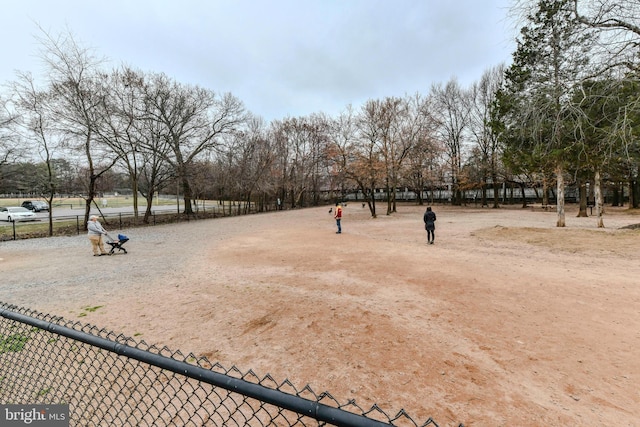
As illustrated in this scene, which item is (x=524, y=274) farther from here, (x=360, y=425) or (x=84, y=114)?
(x=84, y=114)

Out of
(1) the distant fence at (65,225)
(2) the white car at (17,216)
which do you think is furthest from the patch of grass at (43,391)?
(2) the white car at (17,216)

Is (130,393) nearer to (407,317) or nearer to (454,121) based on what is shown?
(407,317)

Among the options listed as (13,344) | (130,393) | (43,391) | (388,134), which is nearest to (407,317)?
(130,393)

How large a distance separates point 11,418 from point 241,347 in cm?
242

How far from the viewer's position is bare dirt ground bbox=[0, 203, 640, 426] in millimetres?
3209

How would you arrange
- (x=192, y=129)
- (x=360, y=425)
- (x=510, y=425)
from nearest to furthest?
(x=360, y=425) < (x=510, y=425) < (x=192, y=129)

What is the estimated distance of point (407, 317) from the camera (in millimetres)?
5203

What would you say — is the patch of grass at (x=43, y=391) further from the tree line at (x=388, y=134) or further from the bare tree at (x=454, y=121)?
the bare tree at (x=454, y=121)

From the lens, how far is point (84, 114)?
18312mm

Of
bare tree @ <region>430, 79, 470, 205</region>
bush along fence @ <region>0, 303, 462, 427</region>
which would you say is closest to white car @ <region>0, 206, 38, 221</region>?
bush along fence @ <region>0, 303, 462, 427</region>

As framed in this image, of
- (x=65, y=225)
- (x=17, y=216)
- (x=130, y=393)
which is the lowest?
(x=130, y=393)

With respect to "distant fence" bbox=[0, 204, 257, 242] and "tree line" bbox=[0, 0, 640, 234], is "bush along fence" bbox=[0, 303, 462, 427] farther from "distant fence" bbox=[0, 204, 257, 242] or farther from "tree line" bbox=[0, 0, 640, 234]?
"distant fence" bbox=[0, 204, 257, 242]

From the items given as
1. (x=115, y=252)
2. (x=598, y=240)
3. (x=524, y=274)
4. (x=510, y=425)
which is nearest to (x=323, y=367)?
(x=510, y=425)

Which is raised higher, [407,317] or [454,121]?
[454,121]
